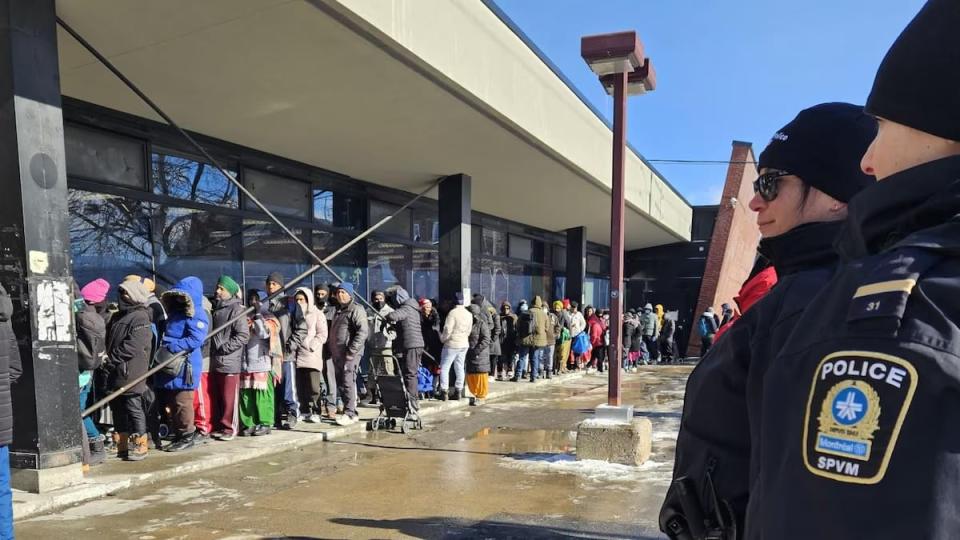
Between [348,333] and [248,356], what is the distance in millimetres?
1508

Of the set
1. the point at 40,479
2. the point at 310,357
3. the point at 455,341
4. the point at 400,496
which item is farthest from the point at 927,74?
the point at 455,341

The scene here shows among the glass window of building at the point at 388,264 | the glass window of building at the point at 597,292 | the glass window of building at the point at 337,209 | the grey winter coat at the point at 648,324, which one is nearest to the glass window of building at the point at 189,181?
the glass window of building at the point at 337,209

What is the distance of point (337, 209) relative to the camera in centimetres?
1148

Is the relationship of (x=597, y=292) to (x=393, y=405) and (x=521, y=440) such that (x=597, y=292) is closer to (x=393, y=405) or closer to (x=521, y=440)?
(x=521, y=440)

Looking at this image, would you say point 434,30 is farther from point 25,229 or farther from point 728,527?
point 728,527

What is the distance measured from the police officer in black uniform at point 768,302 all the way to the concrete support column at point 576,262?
720 inches

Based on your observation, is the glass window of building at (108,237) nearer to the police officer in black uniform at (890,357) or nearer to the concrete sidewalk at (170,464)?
the concrete sidewalk at (170,464)

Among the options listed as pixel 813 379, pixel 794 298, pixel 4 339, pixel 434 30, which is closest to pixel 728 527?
pixel 794 298

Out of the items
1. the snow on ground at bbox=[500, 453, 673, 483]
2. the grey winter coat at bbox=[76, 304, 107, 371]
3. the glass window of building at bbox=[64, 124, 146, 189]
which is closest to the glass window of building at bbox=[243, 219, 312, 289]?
the glass window of building at bbox=[64, 124, 146, 189]

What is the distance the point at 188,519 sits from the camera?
4.77 meters

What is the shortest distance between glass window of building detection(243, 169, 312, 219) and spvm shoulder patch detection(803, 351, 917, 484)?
9649mm

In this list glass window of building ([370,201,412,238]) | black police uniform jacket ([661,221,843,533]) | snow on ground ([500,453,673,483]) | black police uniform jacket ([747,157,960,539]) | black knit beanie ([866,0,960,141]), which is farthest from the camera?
glass window of building ([370,201,412,238])

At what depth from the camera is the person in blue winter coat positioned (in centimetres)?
656

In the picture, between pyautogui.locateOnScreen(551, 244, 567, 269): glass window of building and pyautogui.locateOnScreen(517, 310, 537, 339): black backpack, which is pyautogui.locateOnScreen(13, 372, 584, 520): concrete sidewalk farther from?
pyautogui.locateOnScreen(551, 244, 567, 269): glass window of building
